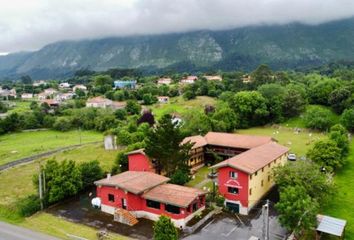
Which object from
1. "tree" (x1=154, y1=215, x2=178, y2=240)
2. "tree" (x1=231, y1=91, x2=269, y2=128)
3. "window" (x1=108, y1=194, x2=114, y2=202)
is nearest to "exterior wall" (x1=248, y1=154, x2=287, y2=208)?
"tree" (x1=154, y1=215, x2=178, y2=240)

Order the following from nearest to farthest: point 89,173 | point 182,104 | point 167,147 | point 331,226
A: point 331,226 < point 167,147 < point 89,173 < point 182,104

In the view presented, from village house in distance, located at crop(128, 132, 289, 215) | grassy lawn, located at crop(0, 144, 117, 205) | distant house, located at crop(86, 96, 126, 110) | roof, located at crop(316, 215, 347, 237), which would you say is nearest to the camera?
roof, located at crop(316, 215, 347, 237)

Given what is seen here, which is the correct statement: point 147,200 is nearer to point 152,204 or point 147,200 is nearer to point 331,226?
point 152,204

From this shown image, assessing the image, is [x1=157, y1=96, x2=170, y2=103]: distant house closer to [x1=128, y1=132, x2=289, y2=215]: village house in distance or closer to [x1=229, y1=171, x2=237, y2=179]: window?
[x1=128, y1=132, x2=289, y2=215]: village house in distance

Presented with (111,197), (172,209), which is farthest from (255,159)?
(111,197)

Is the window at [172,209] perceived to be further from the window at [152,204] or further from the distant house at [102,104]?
the distant house at [102,104]

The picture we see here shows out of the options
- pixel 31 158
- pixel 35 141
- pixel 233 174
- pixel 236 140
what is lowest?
pixel 35 141
